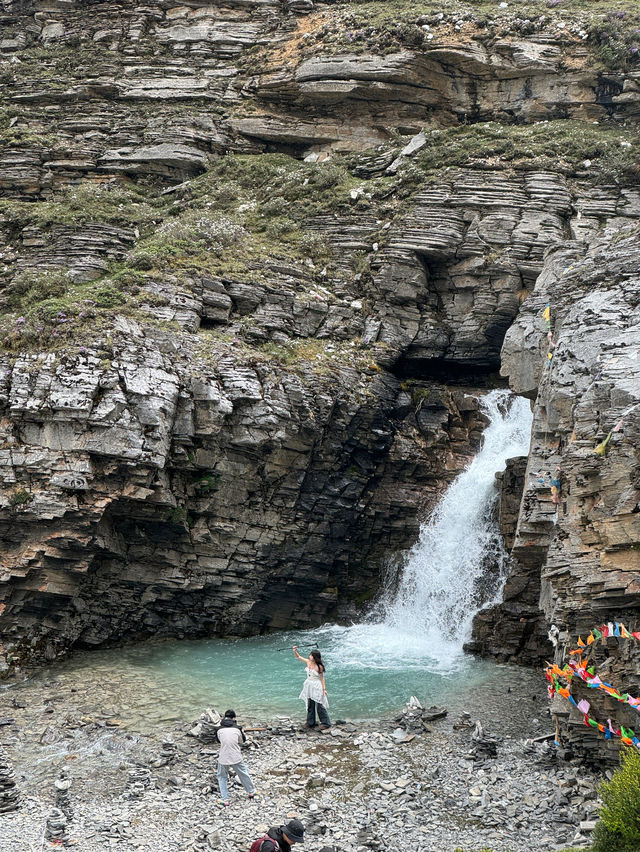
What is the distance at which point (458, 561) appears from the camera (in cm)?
2861

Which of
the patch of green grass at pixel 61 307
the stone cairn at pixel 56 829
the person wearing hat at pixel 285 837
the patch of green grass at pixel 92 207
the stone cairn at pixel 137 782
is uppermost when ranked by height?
the patch of green grass at pixel 92 207

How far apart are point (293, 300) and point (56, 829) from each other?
66.2 feet

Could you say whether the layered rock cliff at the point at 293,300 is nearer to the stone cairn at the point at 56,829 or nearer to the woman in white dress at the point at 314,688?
the woman in white dress at the point at 314,688

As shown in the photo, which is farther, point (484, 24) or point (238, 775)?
point (484, 24)

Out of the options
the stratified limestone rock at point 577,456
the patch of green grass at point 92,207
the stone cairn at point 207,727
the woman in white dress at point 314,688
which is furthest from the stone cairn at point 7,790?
the patch of green grass at point 92,207

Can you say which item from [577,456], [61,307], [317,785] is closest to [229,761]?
[317,785]

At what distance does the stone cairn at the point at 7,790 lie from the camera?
51.7 feet

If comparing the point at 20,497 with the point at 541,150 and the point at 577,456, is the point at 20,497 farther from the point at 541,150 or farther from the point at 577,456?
the point at 541,150

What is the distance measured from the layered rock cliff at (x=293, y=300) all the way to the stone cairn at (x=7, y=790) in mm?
7319

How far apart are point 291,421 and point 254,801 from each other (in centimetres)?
1363

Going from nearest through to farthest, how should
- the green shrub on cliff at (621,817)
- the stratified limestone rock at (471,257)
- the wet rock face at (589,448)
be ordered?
the green shrub on cliff at (621,817) → the wet rock face at (589,448) → the stratified limestone rock at (471,257)

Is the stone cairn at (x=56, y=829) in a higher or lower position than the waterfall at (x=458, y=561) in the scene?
lower

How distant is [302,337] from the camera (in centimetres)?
3011

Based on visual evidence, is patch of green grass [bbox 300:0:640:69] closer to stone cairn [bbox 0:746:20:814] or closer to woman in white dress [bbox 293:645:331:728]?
woman in white dress [bbox 293:645:331:728]
